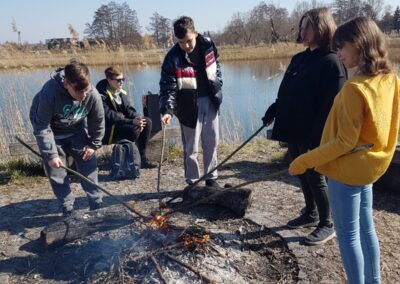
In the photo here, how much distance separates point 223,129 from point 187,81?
3.69 m

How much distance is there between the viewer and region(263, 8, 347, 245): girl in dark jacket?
271cm

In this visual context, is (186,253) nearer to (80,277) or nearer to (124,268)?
(124,268)

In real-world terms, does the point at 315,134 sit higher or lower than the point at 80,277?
higher

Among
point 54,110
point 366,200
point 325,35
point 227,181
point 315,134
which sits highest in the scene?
point 325,35

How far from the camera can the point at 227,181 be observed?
4660 millimetres

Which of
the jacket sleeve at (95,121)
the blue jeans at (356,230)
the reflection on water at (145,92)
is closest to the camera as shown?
the blue jeans at (356,230)

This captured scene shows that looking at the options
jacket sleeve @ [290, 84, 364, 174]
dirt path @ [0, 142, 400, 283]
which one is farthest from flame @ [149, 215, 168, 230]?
jacket sleeve @ [290, 84, 364, 174]

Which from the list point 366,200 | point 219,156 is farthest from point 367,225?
point 219,156

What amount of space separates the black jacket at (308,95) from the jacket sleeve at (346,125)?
734mm

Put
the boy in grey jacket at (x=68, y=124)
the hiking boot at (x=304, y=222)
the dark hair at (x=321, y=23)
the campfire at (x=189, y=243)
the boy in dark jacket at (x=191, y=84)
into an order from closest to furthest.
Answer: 1. the campfire at (x=189, y=243)
2. the dark hair at (x=321, y=23)
3. the boy in grey jacket at (x=68, y=124)
4. the hiking boot at (x=304, y=222)
5. the boy in dark jacket at (x=191, y=84)

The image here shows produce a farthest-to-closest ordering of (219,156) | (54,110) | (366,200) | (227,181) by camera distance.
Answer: (219,156) → (227,181) → (54,110) → (366,200)

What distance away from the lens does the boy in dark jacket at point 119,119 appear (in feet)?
16.8

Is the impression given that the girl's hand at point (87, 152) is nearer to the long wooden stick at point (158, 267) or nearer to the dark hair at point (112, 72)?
the long wooden stick at point (158, 267)

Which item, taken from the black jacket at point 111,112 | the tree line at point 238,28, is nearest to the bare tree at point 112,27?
the tree line at point 238,28
